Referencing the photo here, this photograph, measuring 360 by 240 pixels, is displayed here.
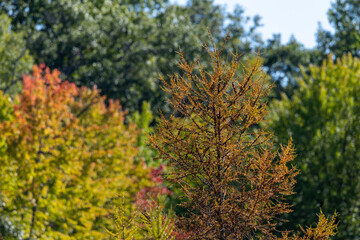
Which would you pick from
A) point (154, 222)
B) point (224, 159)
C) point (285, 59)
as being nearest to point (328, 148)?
point (224, 159)

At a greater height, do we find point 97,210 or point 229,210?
point 97,210

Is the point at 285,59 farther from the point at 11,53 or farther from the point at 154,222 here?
the point at 154,222

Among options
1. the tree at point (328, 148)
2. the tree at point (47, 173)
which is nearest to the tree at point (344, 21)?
the tree at point (328, 148)

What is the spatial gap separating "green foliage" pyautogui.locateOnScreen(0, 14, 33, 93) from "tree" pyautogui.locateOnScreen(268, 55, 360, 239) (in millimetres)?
23431

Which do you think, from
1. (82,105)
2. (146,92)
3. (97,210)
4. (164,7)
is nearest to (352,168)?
(97,210)

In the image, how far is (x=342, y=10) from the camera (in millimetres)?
32125

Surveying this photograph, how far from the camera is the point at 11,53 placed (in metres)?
33.7

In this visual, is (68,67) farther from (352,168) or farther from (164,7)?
(352,168)

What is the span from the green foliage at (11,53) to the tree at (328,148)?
23.4 meters

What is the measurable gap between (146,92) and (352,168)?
881 inches

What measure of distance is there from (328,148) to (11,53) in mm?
26412

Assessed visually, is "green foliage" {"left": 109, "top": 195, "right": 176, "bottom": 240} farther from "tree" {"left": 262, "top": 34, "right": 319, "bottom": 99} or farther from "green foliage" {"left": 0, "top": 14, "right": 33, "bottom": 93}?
"tree" {"left": 262, "top": 34, "right": 319, "bottom": 99}

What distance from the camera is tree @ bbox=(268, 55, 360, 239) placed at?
39.5 feet

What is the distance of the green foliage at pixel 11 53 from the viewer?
108 feet
